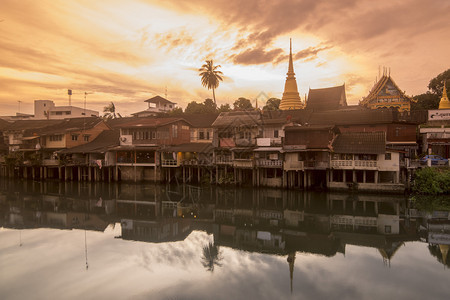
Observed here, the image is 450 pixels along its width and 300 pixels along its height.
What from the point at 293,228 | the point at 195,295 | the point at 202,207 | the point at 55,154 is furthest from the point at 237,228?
the point at 55,154

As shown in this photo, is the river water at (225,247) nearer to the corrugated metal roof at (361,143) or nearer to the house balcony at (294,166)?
the house balcony at (294,166)

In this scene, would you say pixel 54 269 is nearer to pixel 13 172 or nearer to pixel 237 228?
pixel 237 228

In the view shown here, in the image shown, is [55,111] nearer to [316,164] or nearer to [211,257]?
[316,164]

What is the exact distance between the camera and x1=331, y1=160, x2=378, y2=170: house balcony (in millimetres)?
29672

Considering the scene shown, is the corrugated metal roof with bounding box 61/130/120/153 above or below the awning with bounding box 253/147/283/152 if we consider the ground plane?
above

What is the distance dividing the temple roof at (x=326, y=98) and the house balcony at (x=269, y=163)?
58.0ft

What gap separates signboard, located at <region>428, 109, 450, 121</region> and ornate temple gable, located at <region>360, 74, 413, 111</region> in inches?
283

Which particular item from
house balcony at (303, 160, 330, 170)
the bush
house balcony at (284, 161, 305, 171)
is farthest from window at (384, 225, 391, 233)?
house balcony at (284, 161, 305, 171)

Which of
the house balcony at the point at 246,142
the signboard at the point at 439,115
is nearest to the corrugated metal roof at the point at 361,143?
the house balcony at the point at 246,142

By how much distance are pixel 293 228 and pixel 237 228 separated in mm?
4023

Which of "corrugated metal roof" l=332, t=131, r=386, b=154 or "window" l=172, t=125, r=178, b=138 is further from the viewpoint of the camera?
"window" l=172, t=125, r=178, b=138

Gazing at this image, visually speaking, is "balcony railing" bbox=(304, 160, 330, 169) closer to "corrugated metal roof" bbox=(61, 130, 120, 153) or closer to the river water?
the river water

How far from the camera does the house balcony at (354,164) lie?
2967 cm

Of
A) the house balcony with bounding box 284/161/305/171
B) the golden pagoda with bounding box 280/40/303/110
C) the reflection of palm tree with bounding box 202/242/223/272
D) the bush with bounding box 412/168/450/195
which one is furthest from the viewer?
the golden pagoda with bounding box 280/40/303/110
